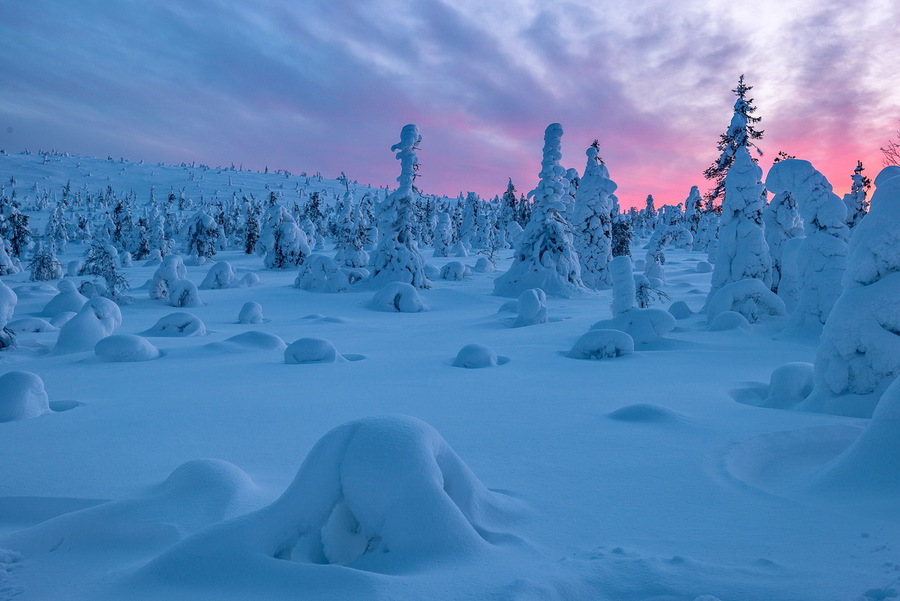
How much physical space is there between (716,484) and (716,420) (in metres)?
1.82

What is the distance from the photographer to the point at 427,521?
2869 millimetres

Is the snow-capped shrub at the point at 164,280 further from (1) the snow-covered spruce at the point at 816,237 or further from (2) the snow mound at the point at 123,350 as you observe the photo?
(1) the snow-covered spruce at the point at 816,237

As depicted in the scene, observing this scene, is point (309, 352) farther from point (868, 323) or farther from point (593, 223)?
point (593, 223)

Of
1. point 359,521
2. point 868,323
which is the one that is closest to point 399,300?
point 868,323

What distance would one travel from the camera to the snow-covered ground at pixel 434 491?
270 cm

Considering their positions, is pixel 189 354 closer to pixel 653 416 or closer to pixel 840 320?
pixel 653 416

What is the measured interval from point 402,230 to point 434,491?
69.5 ft

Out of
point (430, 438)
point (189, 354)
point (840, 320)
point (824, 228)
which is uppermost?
point (824, 228)

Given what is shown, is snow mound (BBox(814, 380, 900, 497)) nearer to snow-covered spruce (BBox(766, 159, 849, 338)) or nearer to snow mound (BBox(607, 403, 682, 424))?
snow mound (BBox(607, 403, 682, 424))

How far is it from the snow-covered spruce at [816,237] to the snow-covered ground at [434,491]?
3.66 m

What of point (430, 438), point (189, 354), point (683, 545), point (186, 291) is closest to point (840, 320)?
point (683, 545)

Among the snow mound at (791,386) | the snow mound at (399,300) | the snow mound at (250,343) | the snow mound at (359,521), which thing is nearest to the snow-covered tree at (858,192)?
the snow mound at (399,300)

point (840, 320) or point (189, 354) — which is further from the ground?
point (840, 320)

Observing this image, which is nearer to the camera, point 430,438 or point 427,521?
point 427,521
